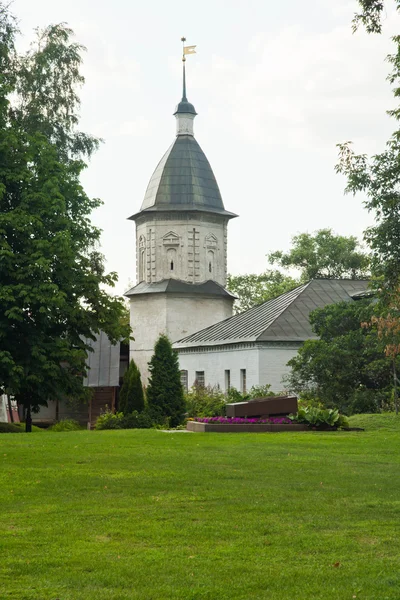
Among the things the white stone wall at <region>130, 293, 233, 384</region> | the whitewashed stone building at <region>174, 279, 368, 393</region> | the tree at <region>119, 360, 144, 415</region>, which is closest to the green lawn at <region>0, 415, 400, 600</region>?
the tree at <region>119, 360, 144, 415</region>

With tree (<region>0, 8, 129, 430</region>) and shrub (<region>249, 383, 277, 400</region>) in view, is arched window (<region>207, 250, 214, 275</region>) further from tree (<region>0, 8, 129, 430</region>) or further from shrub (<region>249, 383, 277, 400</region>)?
tree (<region>0, 8, 129, 430</region>)

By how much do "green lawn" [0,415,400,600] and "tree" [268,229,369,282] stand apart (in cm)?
5754

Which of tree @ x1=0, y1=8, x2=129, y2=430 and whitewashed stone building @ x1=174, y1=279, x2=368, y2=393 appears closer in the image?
tree @ x1=0, y1=8, x2=129, y2=430

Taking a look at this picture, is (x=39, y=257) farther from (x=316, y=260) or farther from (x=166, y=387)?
(x=316, y=260)

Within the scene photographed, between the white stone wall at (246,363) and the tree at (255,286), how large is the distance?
107 ft

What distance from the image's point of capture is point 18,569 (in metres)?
7.25

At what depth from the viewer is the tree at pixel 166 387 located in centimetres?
3325

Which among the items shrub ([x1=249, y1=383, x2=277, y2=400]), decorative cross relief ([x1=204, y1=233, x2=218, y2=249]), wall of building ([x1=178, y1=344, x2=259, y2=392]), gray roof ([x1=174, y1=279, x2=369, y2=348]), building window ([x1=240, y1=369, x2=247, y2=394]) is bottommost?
shrub ([x1=249, y1=383, x2=277, y2=400])

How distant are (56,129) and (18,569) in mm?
26843

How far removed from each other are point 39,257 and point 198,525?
681 inches

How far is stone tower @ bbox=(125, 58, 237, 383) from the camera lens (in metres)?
54.8

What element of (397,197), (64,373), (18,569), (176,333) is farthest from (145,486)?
(176,333)

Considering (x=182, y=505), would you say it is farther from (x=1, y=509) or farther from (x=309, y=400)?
(x=309, y=400)

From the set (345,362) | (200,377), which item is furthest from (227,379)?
(345,362)
